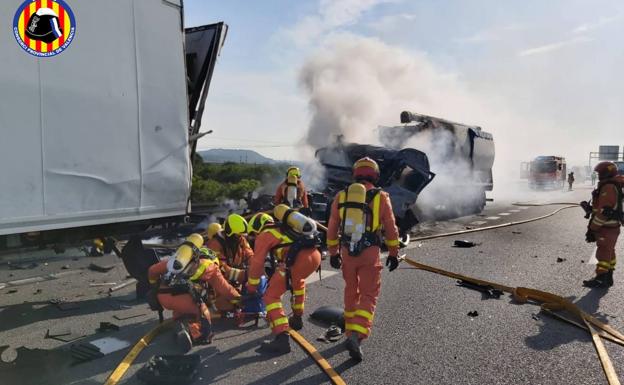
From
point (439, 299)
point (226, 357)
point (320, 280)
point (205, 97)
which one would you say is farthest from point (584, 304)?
point (205, 97)

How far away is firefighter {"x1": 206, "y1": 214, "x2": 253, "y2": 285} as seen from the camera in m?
4.38

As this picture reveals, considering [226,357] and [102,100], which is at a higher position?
[102,100]

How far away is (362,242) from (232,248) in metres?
1.57

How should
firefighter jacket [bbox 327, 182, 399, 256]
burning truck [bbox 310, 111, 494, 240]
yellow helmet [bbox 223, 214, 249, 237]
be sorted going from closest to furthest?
1. firefighter jacket [bbox 327, 182, 399, 256]
2. yellow helmet [bbox 223, 214, 249, 237]
3. burning truck [bbox 310, 111, 494, 240]

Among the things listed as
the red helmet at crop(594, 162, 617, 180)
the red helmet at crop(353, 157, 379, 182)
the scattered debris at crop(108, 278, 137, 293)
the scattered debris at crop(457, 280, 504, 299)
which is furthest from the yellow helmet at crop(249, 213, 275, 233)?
the red helmet at crop(594, 162, 617, 180)

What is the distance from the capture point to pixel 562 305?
15.8 ft

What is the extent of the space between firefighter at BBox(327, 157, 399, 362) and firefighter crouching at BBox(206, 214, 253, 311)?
3.37 ft

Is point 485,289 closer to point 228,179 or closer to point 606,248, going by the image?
point 606,248

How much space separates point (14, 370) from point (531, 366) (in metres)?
3.89

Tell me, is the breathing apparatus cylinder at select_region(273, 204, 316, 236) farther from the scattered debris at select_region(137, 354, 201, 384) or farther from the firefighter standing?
the firefighter standing

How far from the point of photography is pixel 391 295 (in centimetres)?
533

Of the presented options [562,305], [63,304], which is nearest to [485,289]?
[562,305]

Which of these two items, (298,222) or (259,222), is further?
(259,222)

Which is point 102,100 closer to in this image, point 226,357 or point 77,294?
point 226,357
